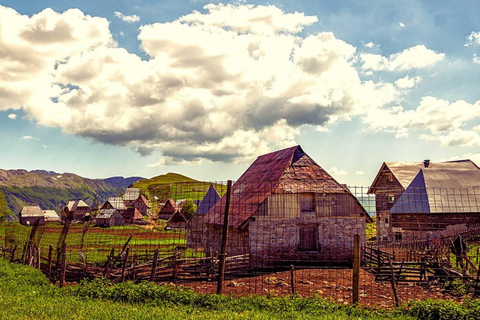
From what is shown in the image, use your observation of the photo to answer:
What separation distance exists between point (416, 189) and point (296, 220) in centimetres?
1698

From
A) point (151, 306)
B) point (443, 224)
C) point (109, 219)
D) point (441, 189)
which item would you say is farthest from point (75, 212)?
point (109, 219)

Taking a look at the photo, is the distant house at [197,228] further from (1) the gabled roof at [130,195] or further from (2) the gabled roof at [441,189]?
(1) the gabled roof at [130,195]

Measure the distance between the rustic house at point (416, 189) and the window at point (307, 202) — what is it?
23.4ft

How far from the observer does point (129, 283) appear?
1303 centimetres

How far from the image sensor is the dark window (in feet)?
69.6

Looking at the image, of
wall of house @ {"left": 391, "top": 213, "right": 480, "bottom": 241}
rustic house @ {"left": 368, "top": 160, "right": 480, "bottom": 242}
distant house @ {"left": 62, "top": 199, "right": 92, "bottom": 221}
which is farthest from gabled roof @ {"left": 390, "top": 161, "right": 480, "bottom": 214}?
distant house @ {"left": 62, "top": 199, "right": 92, "bottom": 221}

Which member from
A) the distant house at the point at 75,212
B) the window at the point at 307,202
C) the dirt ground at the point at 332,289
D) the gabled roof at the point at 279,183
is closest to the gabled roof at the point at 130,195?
the distant house at the point at 75,212

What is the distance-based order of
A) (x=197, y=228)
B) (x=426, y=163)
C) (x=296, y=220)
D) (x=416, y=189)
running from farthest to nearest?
(x=426, y=163)
(x=416, y=189)
(x=197, y=228)
(x=296, y=220)

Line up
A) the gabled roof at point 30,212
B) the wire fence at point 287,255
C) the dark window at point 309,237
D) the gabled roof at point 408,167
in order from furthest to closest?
the gabled roof at point 30,212
the gabled roof at point 408,167
the dark window at point 309,237
the wire fence at point 287,255

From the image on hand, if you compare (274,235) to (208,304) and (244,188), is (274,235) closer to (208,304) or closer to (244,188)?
(244,188)

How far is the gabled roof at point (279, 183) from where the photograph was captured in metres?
21.4

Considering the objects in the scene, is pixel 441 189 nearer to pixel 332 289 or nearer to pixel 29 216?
pixel 332 289

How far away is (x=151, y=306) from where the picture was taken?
1141 cm

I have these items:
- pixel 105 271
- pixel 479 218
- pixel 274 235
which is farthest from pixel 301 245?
pixel 479 218
